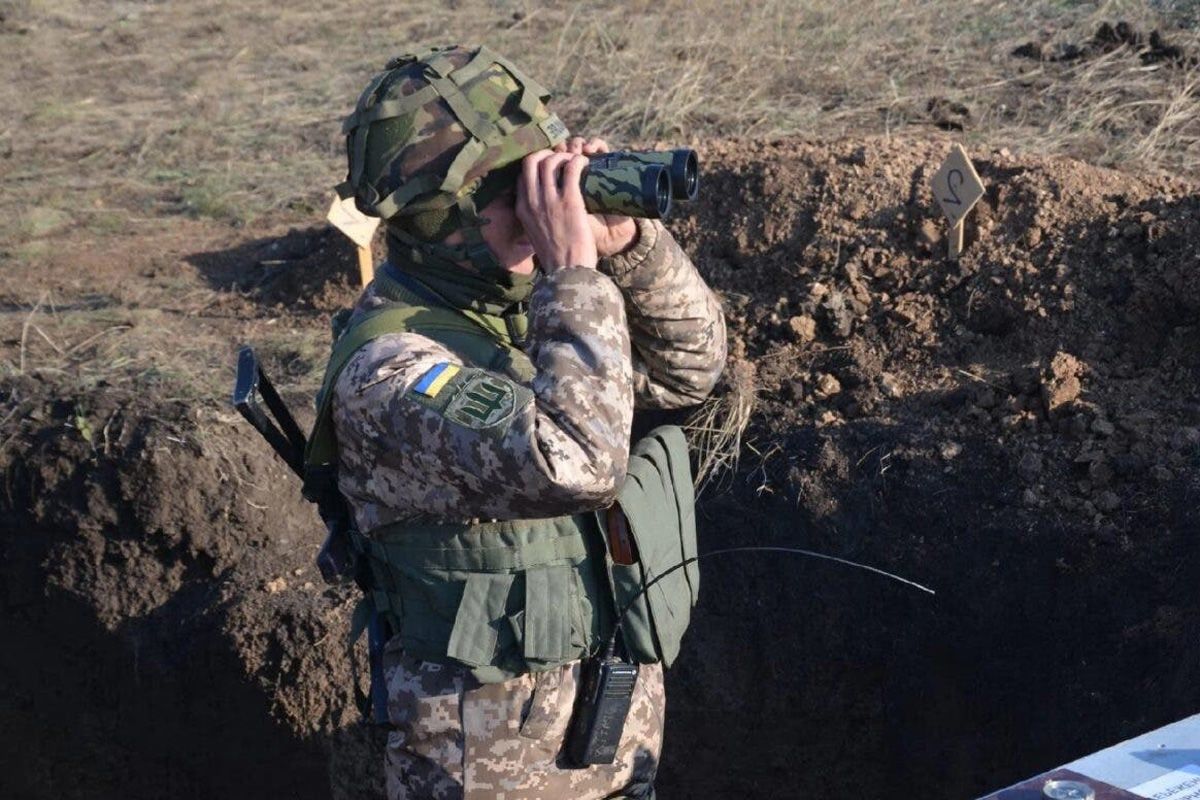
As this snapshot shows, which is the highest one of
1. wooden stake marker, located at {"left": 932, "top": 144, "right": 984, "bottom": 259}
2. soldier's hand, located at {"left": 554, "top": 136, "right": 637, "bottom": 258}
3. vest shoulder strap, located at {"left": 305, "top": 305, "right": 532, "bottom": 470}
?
soldier's hand, located at {"left": 554, "top": 136, "right": 637, "bottom": 258}

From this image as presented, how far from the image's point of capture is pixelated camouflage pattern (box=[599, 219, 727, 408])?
2.59 meters

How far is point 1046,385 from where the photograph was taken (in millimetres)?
3762

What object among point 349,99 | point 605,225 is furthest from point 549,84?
point 605,225

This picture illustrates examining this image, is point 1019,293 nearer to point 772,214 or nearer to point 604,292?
point 772,214

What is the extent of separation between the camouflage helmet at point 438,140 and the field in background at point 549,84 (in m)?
2.91

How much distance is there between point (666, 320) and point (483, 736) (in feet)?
2.60

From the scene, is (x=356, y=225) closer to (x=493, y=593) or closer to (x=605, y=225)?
(x=605, y=225)

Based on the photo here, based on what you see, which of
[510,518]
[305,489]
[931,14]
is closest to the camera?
[510,518]

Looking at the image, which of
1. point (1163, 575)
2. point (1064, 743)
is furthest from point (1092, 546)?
point (1064, 743)

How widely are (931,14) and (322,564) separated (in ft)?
15.5

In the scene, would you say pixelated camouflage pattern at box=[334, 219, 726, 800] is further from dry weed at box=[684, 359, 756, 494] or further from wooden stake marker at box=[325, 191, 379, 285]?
wooden stake marker at box=[325, 191, 379, 285]

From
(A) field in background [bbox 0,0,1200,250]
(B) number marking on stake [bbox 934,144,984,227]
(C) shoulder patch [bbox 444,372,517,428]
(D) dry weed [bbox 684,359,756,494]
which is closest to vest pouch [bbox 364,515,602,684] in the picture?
(C) shoulder patch [bbox 444,372,517,428]

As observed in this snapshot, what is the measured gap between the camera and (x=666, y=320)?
2.66m

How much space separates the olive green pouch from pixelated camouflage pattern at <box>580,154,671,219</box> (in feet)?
1.49
